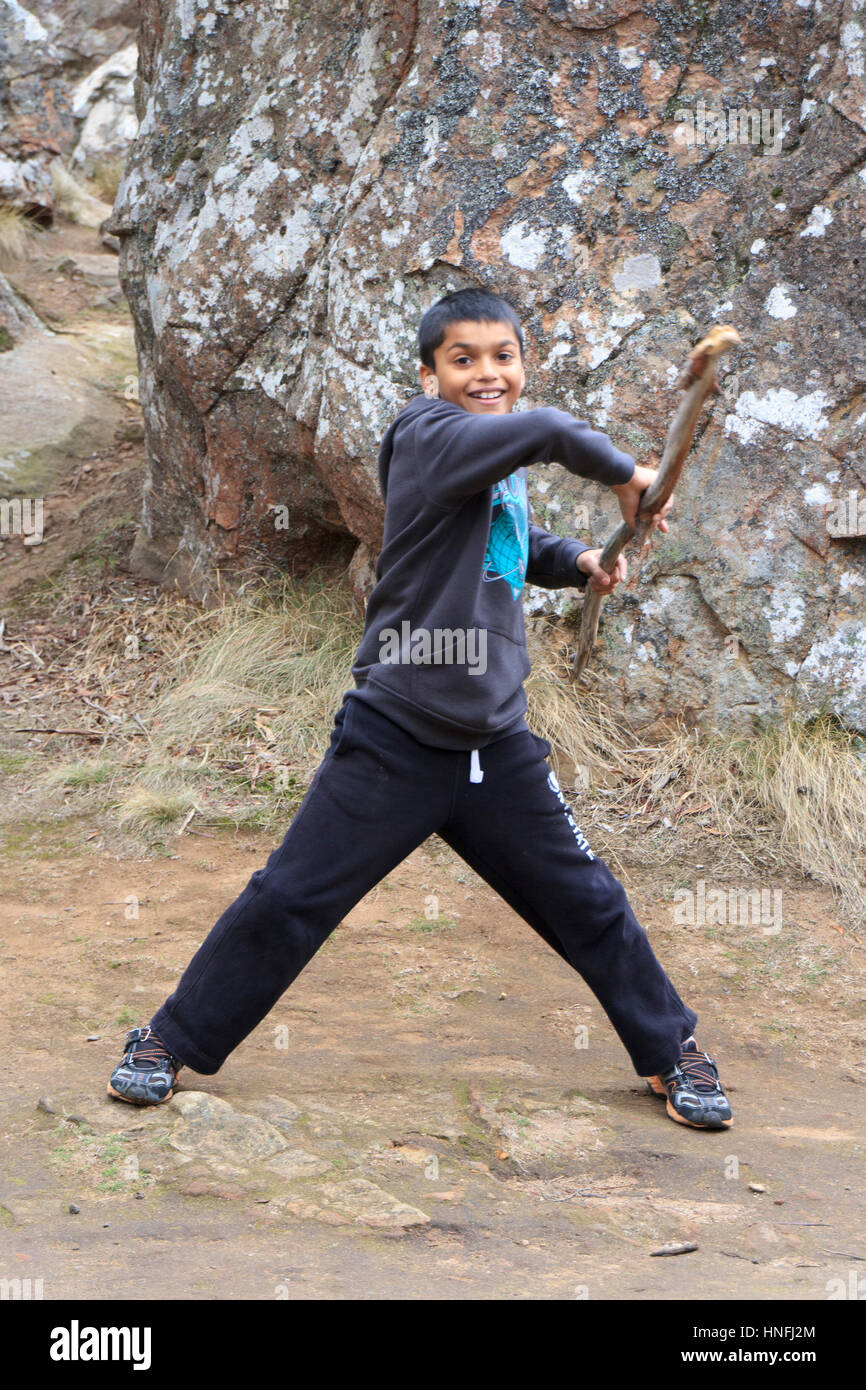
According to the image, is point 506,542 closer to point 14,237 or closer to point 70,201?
point 14,237

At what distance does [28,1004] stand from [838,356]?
3446 mm

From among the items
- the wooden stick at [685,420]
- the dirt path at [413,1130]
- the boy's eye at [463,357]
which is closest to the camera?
the wooden stick at [685,420]

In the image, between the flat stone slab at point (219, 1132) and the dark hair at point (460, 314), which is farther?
the flat stone slab at point (219, 1132)

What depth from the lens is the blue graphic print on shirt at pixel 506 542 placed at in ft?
9.21

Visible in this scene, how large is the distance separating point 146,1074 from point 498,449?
1630 millimetres

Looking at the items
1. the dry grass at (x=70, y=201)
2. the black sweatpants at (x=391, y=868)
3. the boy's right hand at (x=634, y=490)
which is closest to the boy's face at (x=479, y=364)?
the boy's right hand at (x=634, y=490)

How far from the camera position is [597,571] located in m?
2.85

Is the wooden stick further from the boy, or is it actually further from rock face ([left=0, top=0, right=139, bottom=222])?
rock face ([left=0, top=0, right=139, bottom=222])

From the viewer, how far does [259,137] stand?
18.2 feet

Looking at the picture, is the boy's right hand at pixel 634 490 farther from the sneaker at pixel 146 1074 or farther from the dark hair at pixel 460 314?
the sneaker at pixel 146 1074

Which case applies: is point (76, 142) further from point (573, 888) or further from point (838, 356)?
point (573, 888)

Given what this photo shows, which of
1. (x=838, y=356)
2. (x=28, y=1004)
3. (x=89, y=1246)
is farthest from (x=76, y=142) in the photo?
(x=89, y=1246)

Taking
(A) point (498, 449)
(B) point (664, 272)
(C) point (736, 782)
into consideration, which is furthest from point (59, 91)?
(A) point (498, 449)

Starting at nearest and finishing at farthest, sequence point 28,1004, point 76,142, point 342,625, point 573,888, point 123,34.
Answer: point 573,888, point 28,1004, point 342,625, point 76,142, point 123,34
